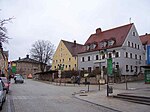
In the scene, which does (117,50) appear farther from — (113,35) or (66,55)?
(66,55)

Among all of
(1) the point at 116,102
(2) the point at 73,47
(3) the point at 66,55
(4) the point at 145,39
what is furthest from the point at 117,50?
(1) the point at 116,102

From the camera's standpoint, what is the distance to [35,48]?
283ft

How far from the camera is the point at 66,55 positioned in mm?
80938

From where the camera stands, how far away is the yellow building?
7794 cm

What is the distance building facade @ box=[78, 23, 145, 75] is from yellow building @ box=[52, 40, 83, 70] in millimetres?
8499

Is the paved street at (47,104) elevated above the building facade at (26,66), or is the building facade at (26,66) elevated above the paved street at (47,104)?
the building facade at (26,66)

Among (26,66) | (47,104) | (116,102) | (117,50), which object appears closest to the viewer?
(47,104)

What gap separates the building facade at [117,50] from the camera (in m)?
57.0

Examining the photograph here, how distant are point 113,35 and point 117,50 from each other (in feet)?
20.7

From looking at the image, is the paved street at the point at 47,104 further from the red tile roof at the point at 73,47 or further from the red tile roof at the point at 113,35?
the red tile roof at the point at 73,47

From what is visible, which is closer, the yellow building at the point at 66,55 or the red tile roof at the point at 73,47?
the yellow building at the point at 66,55

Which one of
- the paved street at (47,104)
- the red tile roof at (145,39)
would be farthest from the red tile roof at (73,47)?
the paved street at (47,104)

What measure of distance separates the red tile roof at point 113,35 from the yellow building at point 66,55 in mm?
8811

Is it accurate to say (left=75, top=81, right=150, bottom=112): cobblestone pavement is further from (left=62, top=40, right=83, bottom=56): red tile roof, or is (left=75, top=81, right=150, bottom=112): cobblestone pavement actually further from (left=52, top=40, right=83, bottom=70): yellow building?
(left=62, top=40, right=83, bottom=56): red tile roof
